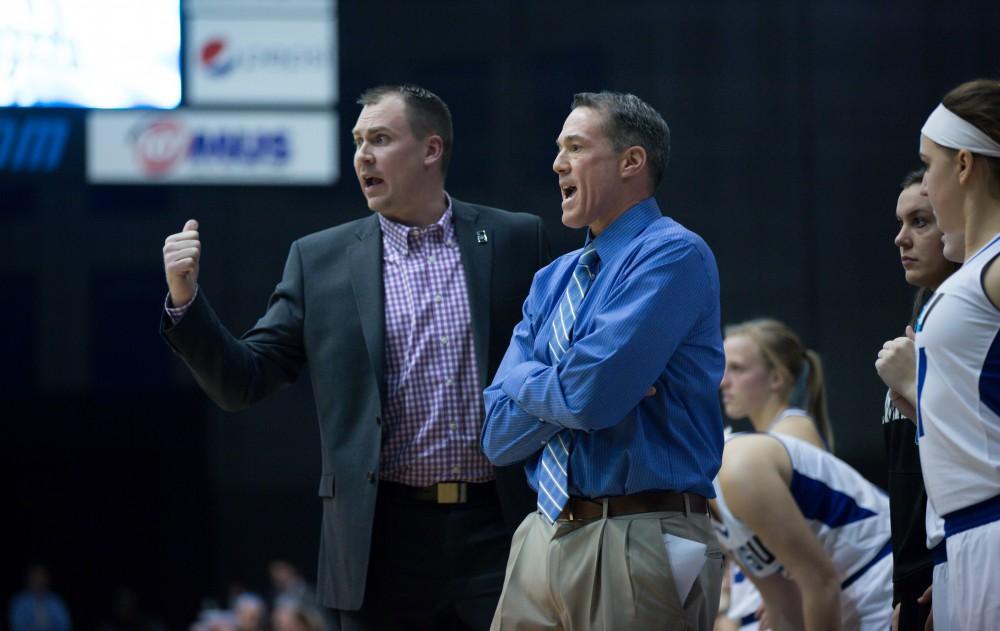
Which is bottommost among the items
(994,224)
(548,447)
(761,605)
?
(761,605)

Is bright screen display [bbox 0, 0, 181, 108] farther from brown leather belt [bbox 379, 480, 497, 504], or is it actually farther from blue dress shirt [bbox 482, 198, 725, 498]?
blue dress shirt [bbox 482, 198, 725, 498]

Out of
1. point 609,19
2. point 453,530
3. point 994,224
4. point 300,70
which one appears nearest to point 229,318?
Answer: point 300,70

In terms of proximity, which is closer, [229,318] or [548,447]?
[548,447]

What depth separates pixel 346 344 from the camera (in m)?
3.15

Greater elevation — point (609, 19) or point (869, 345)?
point (609, 19)

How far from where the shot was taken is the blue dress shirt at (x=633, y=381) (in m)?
2.42

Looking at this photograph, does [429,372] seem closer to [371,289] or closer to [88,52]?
[371,289]

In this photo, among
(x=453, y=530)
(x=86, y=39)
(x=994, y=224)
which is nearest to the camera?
(x=994, y=224)

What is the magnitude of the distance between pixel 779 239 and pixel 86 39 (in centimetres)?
572

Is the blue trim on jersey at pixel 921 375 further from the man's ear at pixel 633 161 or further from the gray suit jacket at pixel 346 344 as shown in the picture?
the gray suit jacket at pixel 346 344

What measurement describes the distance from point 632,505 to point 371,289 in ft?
3.10

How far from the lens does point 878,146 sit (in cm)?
1176

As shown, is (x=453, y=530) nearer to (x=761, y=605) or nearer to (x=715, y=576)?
(x=715, y=576)

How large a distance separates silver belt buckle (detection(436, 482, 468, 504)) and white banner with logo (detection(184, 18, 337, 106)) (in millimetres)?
8629
